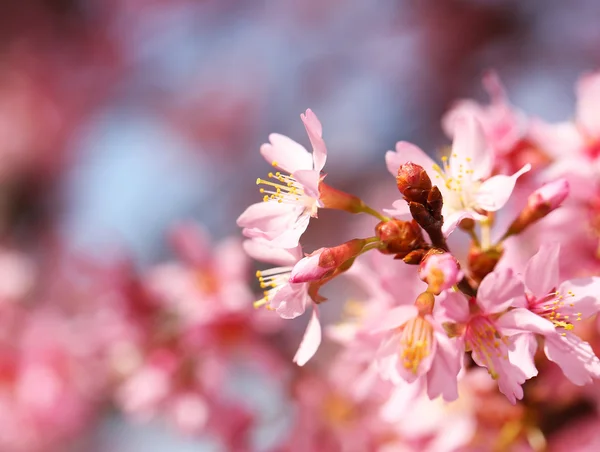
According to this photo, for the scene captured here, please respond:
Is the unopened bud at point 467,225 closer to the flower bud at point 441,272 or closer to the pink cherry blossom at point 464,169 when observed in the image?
the pink cherry blossom at point 464,169

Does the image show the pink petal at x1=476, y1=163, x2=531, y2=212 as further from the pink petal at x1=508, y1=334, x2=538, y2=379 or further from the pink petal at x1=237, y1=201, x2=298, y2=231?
the pink petal at x1=237, y1=201, x2=298, y2=231

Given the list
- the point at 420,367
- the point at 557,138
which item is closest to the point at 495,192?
the point at 420,367

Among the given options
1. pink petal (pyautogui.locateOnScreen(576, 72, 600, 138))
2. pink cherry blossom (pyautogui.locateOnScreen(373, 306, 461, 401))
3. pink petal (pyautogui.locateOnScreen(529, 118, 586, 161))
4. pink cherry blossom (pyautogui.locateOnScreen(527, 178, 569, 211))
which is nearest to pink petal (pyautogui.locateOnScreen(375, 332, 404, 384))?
pink cherry blossom (pyautogui.locateOnScreen(373, 306, 461, 401))

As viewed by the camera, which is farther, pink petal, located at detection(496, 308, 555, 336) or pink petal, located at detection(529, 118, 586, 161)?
pink petal, located at detection(529, 118, 586, 161)

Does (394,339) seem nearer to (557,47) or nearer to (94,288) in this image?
(94,288)

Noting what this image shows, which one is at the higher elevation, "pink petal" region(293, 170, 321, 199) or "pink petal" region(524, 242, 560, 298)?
"pink petal" region(293, 170, 321, 199)

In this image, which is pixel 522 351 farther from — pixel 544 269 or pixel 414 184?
pixel 414 184
